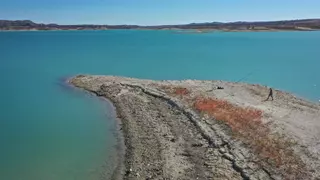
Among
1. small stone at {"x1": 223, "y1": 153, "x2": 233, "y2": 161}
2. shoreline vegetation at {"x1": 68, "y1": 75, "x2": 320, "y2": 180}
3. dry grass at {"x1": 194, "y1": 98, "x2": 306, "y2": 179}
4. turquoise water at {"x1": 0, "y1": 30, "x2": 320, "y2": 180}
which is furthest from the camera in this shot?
turquoise water at {"x1": 0, "y1": 30, "x2": 320, "y2": 180}

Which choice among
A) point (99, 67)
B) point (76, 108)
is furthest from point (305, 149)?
point (99, 67)

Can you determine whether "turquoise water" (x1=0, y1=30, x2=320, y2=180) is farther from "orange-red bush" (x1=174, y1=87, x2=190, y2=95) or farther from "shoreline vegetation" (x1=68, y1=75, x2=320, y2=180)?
"orange-red bush" (x1=174, y1=87, x2=190, y2=95)

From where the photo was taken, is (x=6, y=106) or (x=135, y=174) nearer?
(x=135, y=174)

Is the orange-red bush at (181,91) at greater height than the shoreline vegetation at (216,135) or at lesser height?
lesser

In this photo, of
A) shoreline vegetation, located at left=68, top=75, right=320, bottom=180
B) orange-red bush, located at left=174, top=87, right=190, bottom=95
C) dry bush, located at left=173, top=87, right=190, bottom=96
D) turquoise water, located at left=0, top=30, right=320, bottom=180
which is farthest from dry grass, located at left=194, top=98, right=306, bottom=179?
turquoise water, located at left=0, top=30, right=320, bottom=180

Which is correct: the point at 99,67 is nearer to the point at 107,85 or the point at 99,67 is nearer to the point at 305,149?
the point at 107,85

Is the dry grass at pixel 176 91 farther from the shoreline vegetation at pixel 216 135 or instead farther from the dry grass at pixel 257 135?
the dry grass at pixel 257 135

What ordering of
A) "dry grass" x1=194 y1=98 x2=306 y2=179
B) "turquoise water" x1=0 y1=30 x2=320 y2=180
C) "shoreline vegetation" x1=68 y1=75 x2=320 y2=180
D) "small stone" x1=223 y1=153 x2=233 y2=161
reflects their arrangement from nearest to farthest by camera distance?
"dry grass" x1=194 y1=98 x2=306 y2=179 → "shoreline vegetation" x1=68 y1=75 x2=320 y2=180 → "small stone" x1=223 y1=153 x2=233 y2=161 → "turquoise water" x1=0 y1=30 x2=320 y2=180

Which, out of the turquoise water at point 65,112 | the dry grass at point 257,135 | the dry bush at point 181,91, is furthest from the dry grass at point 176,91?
the turquoise water at point 65,112
